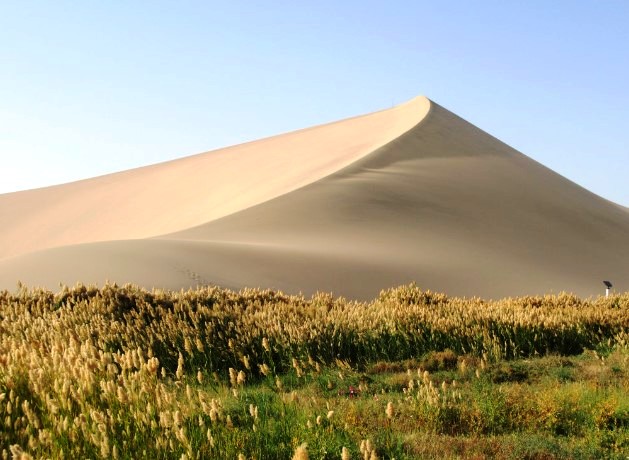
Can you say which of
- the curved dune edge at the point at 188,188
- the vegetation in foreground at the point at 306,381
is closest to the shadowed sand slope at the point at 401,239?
the curved dune edge at the point at 188,188

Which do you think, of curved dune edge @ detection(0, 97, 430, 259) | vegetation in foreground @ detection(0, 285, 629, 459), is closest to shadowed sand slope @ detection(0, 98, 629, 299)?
curved dune edge @ detection(0, 97, 430, 259)

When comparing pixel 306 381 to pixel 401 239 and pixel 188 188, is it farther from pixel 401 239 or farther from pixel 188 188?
pixel 188 188

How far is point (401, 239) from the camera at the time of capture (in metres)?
33.5

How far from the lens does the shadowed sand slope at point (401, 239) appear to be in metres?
23.5

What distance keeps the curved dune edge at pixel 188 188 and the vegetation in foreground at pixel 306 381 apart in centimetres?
3646

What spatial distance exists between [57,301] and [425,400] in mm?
6898

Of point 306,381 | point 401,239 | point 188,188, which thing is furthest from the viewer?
point 188,188

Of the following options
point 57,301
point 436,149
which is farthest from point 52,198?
point 57,301

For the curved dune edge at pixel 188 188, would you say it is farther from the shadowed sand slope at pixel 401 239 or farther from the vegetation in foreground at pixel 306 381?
the vegetation in foreground at pixel 306 381

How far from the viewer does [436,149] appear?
50.4 metres

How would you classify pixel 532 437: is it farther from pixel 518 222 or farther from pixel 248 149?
pixel 248 149

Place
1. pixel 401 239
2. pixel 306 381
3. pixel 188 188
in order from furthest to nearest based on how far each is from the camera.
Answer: pixel 188 188 < pixel 401 239 < pixel 306 381

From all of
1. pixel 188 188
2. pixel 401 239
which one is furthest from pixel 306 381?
pixel 188 188

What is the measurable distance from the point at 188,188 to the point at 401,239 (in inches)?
1281
